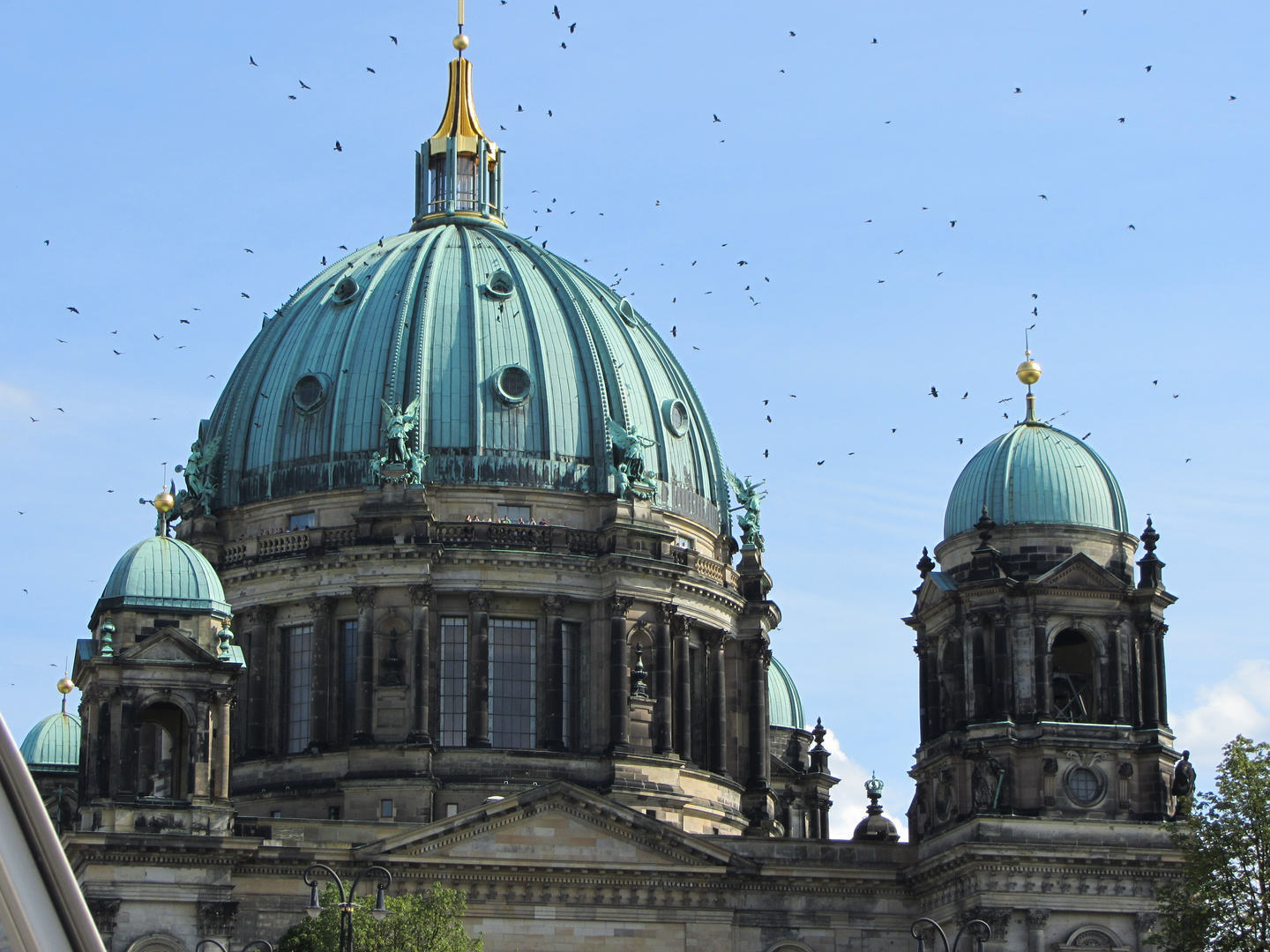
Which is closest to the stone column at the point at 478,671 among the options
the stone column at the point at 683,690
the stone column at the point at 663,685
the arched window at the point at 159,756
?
the stone column at the point at 663,685

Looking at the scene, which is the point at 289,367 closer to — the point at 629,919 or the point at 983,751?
the point at 629,919

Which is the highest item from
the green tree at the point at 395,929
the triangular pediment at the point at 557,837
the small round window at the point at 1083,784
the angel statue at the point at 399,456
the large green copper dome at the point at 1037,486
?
the angel statue at the point at 399,456

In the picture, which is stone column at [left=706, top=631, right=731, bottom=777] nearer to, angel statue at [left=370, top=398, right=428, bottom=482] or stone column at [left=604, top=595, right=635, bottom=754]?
stone column at [left=604, top=595, right=635, bottom=754]

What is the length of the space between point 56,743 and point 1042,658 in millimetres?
40074

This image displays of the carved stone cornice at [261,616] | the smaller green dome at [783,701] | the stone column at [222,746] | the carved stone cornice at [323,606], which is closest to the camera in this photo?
the stone column at [222,746]

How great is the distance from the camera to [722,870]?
60.8m

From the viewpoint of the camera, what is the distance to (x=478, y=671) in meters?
66.6

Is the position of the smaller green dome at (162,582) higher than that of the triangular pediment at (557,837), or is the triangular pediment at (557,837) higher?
the smaller green dome at (162,582)

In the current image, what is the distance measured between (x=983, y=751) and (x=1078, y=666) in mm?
6225

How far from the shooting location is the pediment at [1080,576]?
59781mm

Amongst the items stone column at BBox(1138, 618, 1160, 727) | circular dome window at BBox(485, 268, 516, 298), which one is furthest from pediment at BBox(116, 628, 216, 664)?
stone column at BBox(1138, 618, 1160, 727)

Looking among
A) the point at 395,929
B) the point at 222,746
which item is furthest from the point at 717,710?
the point at 395,929

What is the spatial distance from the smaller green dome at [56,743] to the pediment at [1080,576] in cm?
3887

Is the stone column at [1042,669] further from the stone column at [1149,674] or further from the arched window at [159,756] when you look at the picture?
the arched window at [159,756]
